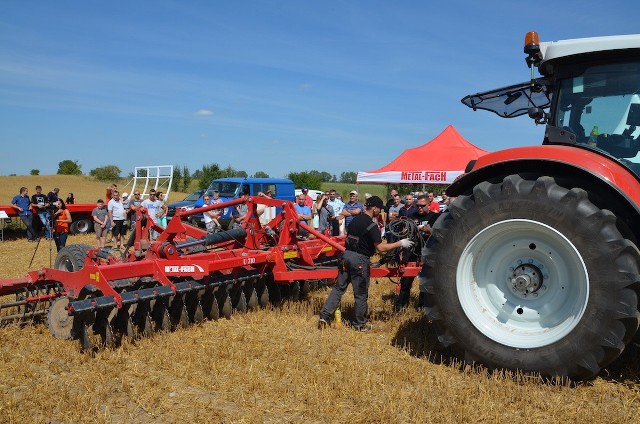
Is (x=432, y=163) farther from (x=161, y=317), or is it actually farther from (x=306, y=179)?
(x=306, y=179)

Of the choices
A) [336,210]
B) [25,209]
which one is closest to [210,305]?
[336,210]

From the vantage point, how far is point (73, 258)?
6570 millimetres

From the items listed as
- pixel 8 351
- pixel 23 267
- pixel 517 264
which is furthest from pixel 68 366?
pixel 23 267

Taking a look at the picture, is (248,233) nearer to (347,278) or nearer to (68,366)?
(347,278)

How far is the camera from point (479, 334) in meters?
3.90

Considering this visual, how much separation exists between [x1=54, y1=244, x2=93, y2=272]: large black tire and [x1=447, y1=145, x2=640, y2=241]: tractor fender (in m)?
4.89

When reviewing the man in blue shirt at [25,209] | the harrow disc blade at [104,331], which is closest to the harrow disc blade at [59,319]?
the harrow disc blade at [104,331]

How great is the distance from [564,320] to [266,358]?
2.39 metres

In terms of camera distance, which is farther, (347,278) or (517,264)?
(347,278)

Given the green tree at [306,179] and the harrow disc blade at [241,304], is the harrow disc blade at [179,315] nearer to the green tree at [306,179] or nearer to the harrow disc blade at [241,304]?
the harrow disc blade at [241,304]

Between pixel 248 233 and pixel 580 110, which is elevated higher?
pixel 580 110

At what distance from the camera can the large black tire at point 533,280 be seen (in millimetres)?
3436

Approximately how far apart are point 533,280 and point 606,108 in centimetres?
138

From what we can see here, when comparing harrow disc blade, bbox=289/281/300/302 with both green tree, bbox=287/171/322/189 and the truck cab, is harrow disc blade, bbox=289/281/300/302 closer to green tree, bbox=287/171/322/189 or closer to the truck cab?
the truck cab
